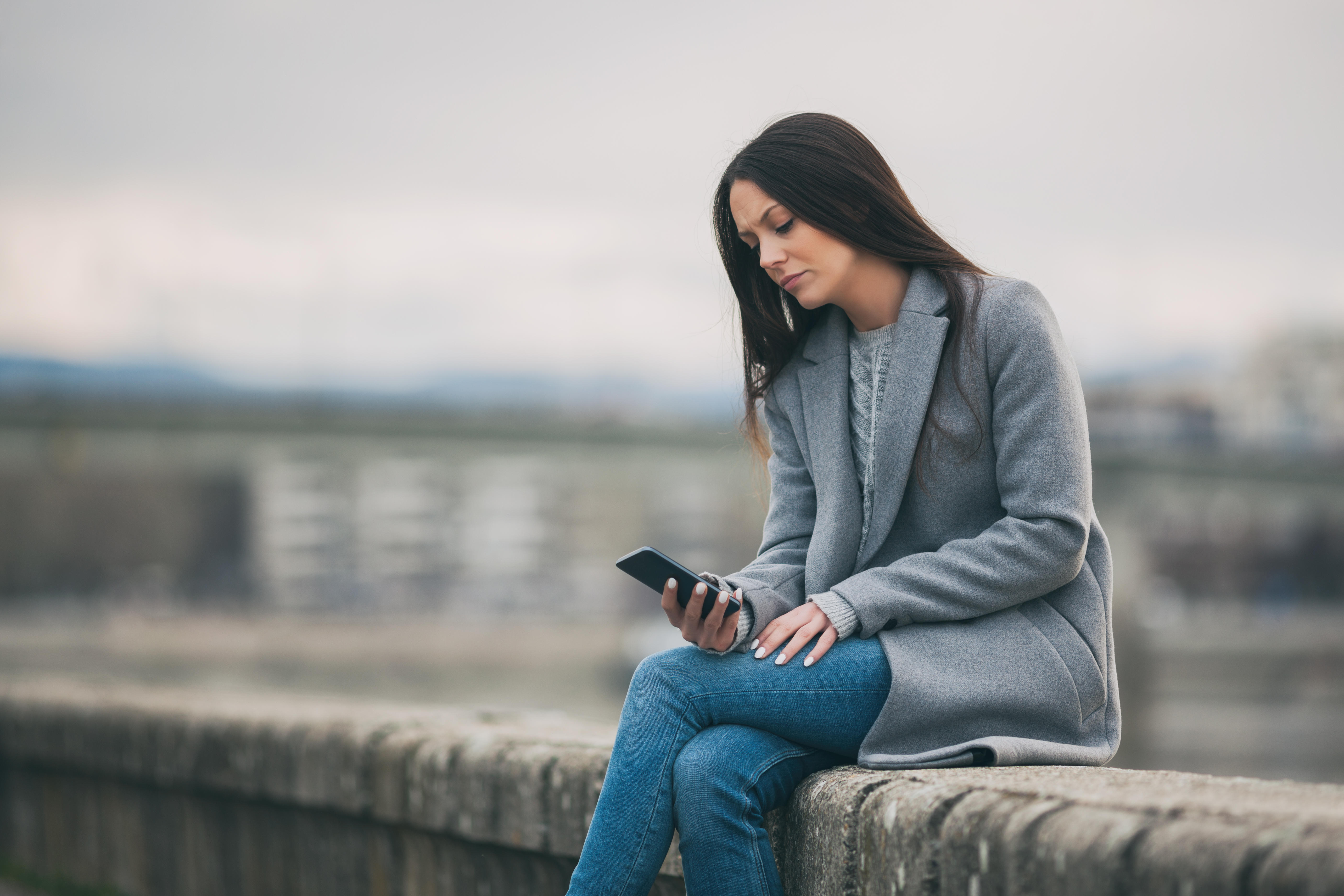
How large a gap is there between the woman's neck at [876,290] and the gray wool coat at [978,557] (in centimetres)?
4

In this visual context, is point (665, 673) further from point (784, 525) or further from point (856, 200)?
point (856, 200)

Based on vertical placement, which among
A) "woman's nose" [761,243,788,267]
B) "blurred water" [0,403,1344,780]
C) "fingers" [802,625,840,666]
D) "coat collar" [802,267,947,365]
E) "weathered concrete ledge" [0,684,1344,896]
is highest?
"woman's nose" [761,243,788,267]

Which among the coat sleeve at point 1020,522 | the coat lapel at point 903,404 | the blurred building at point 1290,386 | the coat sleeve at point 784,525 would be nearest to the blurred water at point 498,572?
the blurred building at point 1290,386

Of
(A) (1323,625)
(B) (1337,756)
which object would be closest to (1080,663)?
(B) (1337,756)

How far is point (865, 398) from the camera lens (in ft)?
7.61

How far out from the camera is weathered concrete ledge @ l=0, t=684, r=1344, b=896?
1334 millimetres

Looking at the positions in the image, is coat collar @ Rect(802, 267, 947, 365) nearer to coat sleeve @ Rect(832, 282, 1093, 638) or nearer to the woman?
the woman

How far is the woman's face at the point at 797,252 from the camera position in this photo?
2.25m

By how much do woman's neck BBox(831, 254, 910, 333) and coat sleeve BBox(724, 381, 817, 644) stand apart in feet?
0.83

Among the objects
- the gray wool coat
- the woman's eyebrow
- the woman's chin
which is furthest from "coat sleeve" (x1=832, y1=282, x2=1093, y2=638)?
the woman's eyebrow

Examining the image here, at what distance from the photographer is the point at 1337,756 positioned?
27.3 meters

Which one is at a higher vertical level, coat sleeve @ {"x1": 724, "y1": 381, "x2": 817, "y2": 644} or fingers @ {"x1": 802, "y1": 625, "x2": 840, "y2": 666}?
coat sleeve @ {"x1": 724, "y1": 381, "x2": 817, "y2": 644}

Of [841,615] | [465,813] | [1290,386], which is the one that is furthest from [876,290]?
[1290,386]

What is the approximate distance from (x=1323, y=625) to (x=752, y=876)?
129 ft
